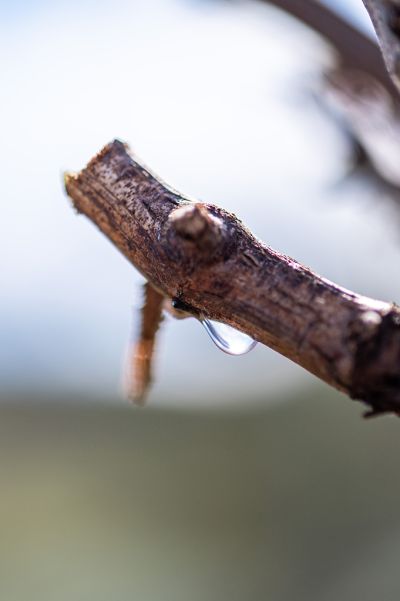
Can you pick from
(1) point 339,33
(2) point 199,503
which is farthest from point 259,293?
(2) point 199,503

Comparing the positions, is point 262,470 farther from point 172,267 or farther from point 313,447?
point 172,267

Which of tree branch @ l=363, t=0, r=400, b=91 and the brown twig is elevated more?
tree branch @ l=363, t=0, r=400, b=91

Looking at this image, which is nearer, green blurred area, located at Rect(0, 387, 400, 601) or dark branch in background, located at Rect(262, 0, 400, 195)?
dark branch in background, located at Rect(262, 0, 400, 195)

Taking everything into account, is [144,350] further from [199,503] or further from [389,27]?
[199,503]

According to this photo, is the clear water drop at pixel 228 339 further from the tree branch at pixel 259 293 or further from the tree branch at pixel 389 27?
the tree branch at pixel 389 27

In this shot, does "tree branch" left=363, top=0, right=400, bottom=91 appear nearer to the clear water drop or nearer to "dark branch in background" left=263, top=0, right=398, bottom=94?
the clear water drop

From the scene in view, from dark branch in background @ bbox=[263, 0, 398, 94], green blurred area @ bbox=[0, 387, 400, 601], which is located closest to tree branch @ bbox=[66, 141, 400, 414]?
dark branch in background @ bbox=[263, 0, 398, 94]
